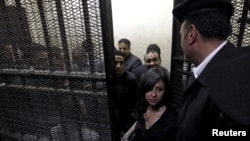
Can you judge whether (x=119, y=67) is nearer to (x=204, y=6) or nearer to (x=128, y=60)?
(x=128, y=60)

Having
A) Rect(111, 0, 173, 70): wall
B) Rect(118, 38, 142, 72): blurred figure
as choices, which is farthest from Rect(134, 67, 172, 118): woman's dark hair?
Rect(111, 0, 173, 70): wall

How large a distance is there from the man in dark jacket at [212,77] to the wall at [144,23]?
7.88ft

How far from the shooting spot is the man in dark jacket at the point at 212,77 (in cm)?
53

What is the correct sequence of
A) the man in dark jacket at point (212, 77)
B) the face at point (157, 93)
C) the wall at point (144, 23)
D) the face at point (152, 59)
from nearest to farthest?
the man in dark jacket at point (212, 77) < the face at point (157, 93) < the face at point (152, 59) < the wall at point (144, 23)

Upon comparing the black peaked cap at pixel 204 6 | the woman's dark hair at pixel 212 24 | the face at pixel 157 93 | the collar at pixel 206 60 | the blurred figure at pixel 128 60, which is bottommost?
the blurred figure at pixel 128 60

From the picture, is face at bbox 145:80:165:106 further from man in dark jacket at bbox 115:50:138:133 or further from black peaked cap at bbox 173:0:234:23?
black peaked cap at bbox 173:0:234:23

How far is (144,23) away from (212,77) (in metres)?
2.81

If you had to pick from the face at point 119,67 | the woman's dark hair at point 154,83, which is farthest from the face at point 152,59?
the woman's dark hair at point 154,83

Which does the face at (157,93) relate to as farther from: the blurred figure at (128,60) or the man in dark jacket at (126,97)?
the blurred figure at (128,60)

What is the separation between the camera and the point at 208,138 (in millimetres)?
688

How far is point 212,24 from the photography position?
75cm

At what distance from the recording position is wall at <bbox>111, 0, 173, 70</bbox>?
3146mm

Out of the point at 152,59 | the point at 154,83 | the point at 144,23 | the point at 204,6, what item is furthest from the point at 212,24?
the point at 144,23

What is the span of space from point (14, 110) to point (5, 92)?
4.9 inches
